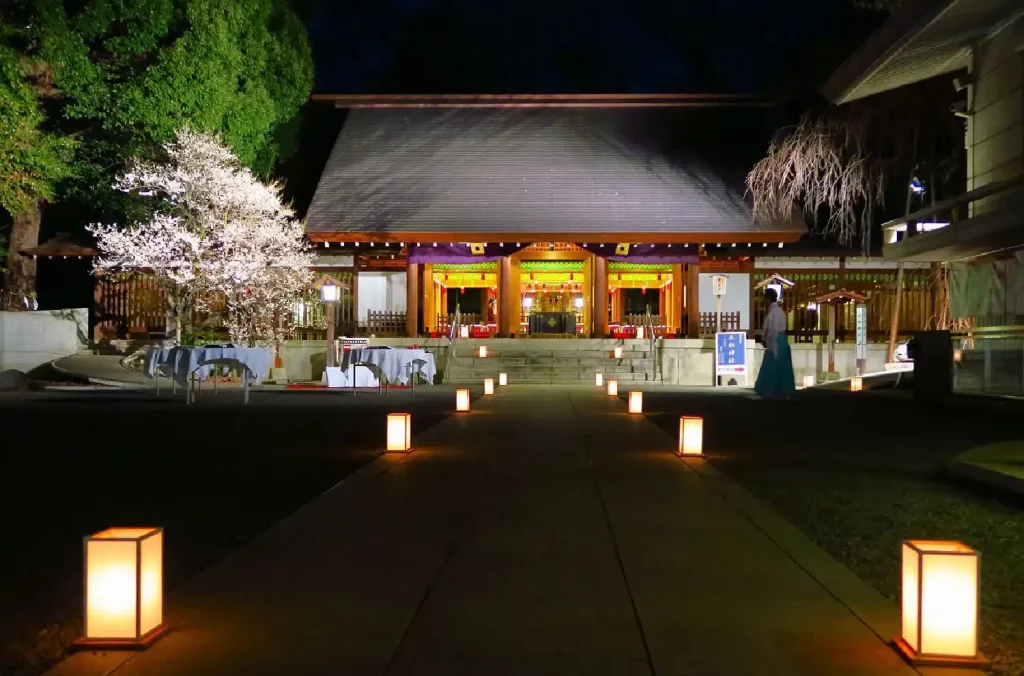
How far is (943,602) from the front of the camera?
10.4 ft

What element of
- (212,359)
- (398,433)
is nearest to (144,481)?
(398,433)

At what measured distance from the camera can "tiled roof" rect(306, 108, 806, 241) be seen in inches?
983

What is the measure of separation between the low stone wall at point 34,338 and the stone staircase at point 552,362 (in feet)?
35.6

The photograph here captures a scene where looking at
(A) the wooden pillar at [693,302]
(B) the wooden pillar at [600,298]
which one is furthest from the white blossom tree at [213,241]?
(A) the wooden pillar at [693,302]

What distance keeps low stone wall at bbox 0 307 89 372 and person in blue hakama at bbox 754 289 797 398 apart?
62.1ft

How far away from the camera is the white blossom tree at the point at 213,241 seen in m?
22.4

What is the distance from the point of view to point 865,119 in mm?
17188

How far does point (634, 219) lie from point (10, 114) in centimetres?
1600

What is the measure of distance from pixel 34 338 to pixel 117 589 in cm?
2343

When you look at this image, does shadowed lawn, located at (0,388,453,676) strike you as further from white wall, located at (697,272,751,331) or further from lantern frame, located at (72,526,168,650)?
white wall, located at (697,272,751,331)

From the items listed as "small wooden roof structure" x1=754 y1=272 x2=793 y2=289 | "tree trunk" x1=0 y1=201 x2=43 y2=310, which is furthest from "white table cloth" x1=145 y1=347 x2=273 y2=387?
"small wooden roof structure" x1=754 y1=272 x2=793 y2=289

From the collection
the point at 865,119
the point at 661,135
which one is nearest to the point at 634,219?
the point at 661,135

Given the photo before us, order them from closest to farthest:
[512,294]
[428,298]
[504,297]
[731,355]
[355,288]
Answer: [731,355] < [504,297] < [355,288] < [512,294] < [428,298]

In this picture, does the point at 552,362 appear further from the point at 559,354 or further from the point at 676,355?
the point at 676,355
